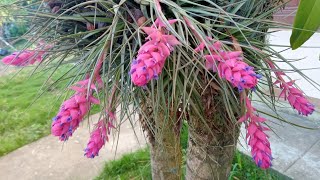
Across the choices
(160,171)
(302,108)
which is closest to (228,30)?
(302,108)

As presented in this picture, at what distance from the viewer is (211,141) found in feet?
2.62

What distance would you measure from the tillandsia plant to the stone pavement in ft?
3.20

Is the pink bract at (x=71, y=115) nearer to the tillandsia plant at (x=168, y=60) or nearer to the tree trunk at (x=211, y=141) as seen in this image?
the tillandsia plant at (x=168, y=60)

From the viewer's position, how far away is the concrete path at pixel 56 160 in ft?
6.78

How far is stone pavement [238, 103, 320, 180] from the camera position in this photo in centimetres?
161

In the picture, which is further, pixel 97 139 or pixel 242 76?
pixel 97 139

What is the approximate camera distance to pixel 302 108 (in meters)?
0.53

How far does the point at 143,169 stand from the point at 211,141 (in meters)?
1.08

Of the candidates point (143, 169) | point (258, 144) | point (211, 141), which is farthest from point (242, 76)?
point (143, 169)

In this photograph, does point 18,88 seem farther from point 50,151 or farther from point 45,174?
point 45,174

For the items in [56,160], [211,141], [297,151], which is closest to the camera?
[211,141]

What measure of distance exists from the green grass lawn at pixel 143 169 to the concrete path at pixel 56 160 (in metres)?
0.11

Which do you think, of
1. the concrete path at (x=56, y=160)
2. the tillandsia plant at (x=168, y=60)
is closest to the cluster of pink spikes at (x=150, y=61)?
the tillandsia plant at (x=168, y=60)

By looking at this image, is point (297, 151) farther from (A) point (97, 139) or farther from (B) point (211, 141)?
(A) point (97, 139)
